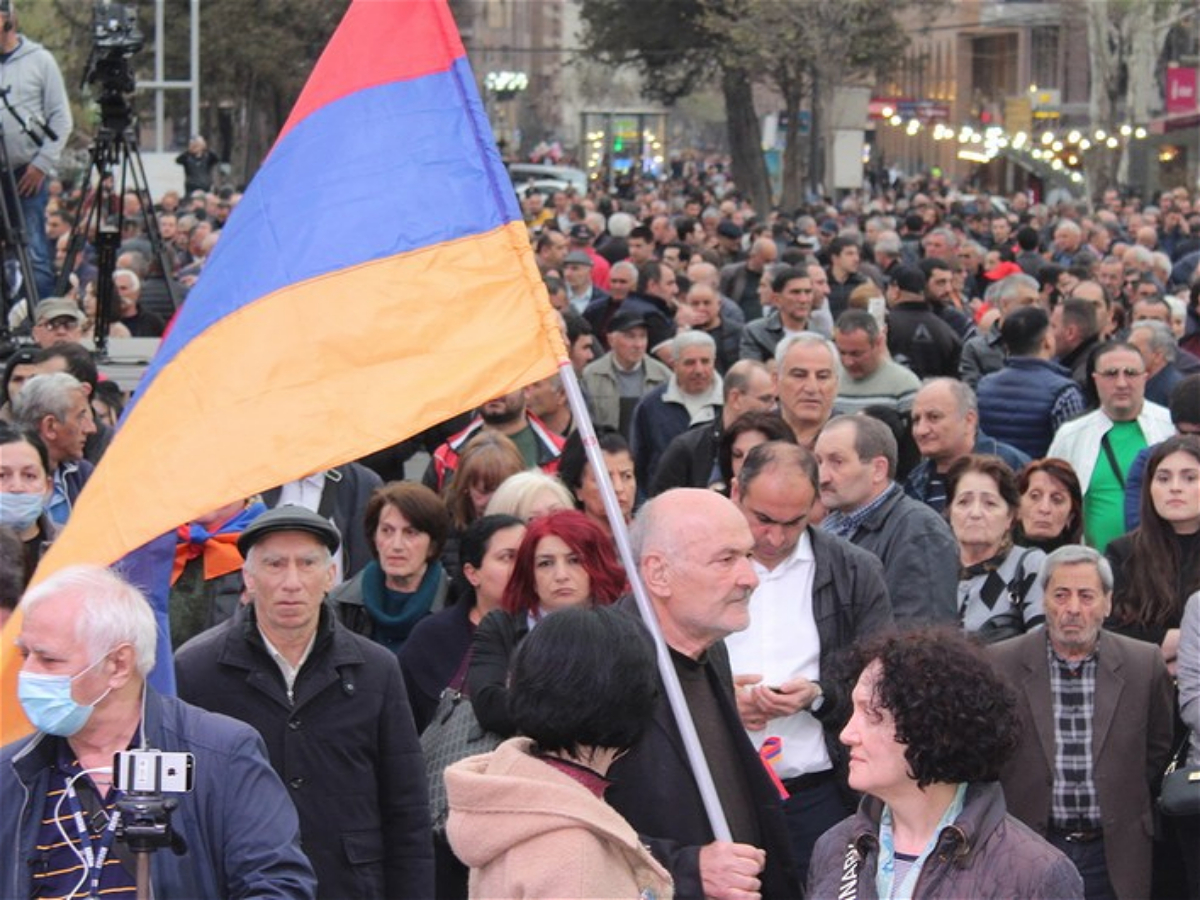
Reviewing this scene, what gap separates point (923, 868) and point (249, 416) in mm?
1826

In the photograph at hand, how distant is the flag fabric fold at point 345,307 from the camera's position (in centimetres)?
491

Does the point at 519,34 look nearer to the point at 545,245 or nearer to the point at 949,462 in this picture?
the point at 545,245

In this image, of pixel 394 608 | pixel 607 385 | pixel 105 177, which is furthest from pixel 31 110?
pixel 394 608

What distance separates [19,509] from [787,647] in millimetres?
2627

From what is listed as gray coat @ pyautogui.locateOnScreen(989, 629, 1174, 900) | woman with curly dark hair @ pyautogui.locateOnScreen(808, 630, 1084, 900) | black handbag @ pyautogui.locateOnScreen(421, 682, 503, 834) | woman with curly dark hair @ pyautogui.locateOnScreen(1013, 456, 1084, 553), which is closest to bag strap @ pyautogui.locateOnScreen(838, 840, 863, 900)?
woman with curly dark hair @ pyautogui.locateOnScreen(808, 630, 1084, 900)

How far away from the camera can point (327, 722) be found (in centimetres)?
566

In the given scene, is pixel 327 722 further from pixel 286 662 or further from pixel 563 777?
pixel 563 777

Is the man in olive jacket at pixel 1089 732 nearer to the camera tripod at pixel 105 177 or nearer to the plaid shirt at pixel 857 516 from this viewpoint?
the plaid shirt at pixel 857 516

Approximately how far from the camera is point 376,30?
17.9ft

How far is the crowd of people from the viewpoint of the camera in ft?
14.0

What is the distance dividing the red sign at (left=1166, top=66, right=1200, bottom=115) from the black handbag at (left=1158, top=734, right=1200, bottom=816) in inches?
2302

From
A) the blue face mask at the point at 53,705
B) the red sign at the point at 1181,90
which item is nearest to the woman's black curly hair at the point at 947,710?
the blue face mask at the point at 53,705

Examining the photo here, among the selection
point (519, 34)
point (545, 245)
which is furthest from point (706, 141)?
point (545, 245)

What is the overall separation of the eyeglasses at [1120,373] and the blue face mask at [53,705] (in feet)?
18.9
